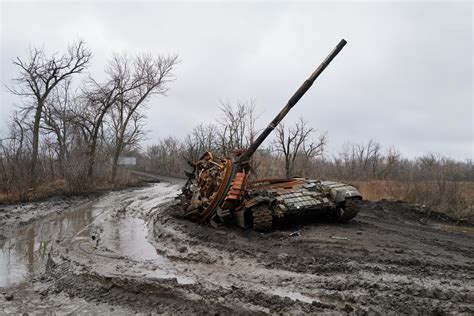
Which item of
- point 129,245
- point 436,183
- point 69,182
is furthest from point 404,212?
point 69,182

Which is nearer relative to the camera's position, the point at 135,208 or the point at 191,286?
the point at 191,286

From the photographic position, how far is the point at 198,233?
10.0m

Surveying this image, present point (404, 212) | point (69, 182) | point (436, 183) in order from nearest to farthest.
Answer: point (404, 212) → point (436, 183) → point (69, 182)

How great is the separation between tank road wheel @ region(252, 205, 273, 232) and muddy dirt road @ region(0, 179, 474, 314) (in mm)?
316

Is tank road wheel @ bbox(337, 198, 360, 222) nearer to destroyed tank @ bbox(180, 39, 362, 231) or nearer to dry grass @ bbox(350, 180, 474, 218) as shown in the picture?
destroyed tank @ bbox(180, 39, 362, 231)

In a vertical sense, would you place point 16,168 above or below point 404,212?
above

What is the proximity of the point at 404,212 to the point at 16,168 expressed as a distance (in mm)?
16178

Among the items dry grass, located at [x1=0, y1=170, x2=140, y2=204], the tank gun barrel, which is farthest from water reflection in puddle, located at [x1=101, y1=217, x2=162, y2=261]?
dry grass, located at [x1=0, y1=170, x2=140, y2=204]

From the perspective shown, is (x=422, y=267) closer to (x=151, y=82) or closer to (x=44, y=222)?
(x=44, y=222)

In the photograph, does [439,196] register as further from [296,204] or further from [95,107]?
[95,107]

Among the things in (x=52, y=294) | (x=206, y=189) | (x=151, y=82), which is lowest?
(x=52, y=294)

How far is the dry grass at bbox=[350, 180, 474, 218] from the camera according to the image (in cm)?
1441

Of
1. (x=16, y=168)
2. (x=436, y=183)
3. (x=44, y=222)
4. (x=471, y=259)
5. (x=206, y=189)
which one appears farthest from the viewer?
A: (x=16, y=168)

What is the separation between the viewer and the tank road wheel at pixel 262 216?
947cm
